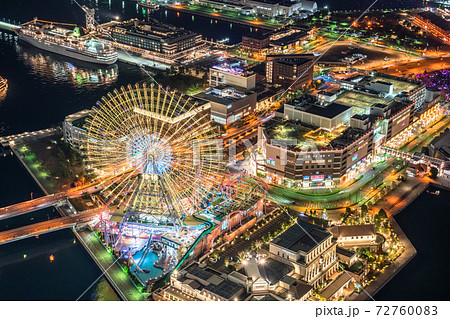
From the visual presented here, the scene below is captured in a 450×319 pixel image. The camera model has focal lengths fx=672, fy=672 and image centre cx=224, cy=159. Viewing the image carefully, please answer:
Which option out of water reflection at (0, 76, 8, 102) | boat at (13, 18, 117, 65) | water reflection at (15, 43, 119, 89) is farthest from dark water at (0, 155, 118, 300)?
boat at (13, 18, 117, 65)

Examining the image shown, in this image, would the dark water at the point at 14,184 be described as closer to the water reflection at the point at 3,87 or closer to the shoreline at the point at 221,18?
the water reflection at the point at 3,87

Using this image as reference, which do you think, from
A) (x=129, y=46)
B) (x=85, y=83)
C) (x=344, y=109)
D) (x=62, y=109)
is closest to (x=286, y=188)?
(x=344, y=109)

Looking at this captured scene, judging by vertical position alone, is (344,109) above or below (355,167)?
above

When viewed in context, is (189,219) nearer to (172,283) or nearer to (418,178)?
(172,283)

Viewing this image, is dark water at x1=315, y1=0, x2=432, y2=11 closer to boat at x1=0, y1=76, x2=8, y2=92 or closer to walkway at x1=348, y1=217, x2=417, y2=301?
boat at x1=0, y1=76, x2=8, y2=92

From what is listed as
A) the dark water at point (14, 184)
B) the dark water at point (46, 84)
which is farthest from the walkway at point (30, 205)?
the dark water at point (46, 84)
